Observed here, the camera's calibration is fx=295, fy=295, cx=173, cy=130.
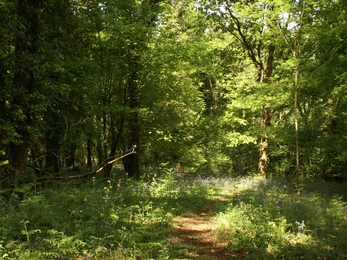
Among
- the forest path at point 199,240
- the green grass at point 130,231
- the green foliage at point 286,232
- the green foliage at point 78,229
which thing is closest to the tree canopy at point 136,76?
the green foliage at point 78,229

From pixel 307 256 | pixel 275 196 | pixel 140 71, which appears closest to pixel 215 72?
pixel 140 71

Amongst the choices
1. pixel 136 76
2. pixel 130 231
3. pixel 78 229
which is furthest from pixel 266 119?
pixel 78 229

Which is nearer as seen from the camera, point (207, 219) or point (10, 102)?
point (10, 102)

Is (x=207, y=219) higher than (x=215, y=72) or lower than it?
lower

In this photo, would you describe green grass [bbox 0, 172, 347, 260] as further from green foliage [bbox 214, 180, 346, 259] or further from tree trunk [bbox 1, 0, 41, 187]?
tree trunk [bbox 1, 0, 41, 187]

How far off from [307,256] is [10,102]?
7366mm

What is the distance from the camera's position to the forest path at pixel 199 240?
5500 mm

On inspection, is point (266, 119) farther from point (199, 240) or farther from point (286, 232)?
point (199, 240)

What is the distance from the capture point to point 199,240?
21.2 ft

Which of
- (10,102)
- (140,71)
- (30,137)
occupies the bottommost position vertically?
(30,137)

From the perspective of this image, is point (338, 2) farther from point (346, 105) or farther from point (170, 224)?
point (170, 224)

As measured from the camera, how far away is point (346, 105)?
14062 millimetres

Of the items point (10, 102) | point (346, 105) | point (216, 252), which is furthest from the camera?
point (346, 105)

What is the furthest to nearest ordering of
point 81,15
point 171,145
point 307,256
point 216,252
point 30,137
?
point 171,145, point 81,15, point 30,137, point 216,252, point 307,256
